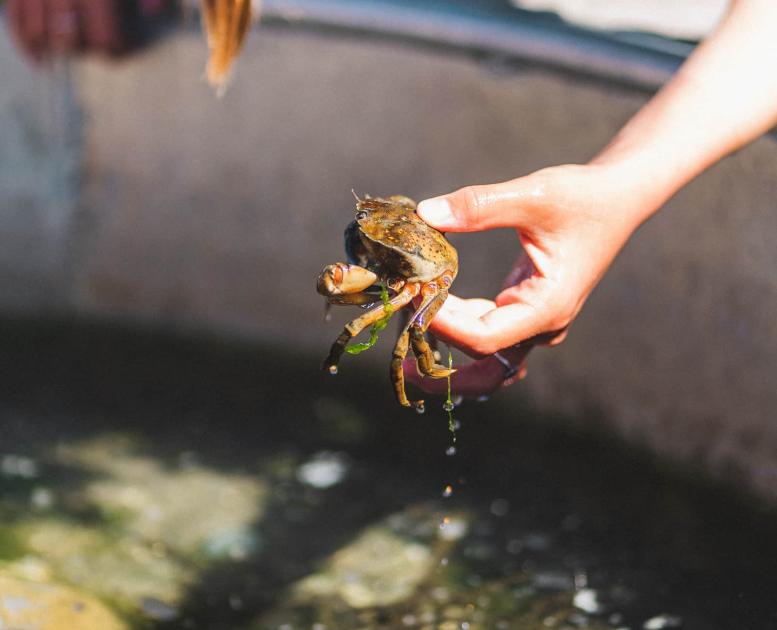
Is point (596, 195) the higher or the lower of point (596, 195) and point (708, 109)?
the lower

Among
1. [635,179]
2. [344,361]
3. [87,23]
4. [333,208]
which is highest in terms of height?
[87,23]

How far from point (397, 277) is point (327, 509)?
48.0 inches

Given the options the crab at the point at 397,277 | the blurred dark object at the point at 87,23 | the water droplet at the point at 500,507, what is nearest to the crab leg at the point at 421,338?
the crab at the point at 397,277

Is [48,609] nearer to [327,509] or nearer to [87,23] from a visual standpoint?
[327,509]

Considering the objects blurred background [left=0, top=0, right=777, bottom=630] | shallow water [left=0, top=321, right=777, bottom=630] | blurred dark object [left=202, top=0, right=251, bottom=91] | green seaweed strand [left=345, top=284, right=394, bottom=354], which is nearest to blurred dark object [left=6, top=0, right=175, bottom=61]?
blurred background [left=0, top=0, right=777, bottom=630]

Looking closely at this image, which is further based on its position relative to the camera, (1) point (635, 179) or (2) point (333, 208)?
(2) point (333, 208)

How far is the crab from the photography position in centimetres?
156

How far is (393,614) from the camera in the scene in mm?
2217

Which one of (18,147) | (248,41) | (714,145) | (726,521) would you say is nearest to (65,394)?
(18,147)

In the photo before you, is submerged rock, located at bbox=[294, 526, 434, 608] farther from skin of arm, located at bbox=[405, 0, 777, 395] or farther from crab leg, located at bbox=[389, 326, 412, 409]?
crab leg, located at bbox=[389, 326, 412, 409]

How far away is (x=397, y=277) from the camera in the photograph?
1.60 metres

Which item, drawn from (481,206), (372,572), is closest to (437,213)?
(481,206)

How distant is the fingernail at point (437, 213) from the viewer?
1.57 metres

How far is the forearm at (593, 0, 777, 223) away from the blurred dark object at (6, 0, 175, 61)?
5.89 ft
